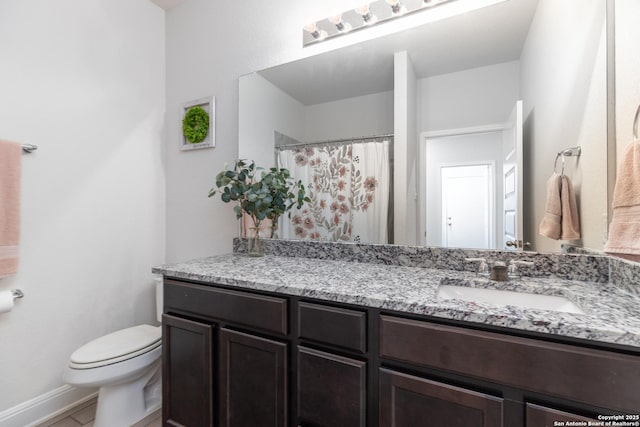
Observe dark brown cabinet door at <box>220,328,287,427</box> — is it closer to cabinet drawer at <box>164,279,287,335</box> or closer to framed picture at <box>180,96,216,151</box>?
cabinet drawer at <box>164,279,287,335</box>

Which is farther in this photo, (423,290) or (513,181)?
(513,181)

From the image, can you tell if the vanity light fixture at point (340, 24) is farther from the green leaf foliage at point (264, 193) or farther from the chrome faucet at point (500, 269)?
the chrome faucet at point (500, 269)

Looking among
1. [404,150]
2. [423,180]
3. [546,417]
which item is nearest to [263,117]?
[404,150]

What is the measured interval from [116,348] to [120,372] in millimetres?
122

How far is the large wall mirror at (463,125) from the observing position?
109cm

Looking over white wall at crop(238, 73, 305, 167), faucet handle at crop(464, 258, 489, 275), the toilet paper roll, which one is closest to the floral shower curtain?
white wall at crop(238, 73, 305, 167)

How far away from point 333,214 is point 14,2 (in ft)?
6.52

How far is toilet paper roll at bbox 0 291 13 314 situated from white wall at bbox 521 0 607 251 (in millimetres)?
2420

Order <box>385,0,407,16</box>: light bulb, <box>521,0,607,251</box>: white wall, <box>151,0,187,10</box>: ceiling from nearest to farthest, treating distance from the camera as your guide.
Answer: <box>521,0,607,251</box>: white wall, <box>385,0,407,16</box>: light bulb, <box>151,0,187,10</box>: ceiling

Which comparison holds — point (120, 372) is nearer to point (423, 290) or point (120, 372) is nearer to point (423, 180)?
point (423, 290)

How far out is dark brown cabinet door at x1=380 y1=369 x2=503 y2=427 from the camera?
0.73m

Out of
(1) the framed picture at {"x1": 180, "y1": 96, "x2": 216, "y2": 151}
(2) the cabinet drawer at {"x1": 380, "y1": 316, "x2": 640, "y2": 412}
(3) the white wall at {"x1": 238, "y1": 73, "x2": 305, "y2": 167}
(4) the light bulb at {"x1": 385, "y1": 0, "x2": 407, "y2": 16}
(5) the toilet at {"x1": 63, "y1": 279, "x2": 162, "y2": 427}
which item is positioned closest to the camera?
(2) the cabinet drawer at {"x1": 380, "y1": 316, "x2": 640, "y2": 412}

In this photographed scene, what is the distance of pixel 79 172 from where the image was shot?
176cm

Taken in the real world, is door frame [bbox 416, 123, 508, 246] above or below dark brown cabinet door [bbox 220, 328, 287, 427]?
above
